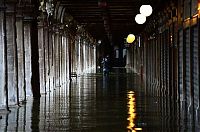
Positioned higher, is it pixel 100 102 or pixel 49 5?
pixel 49 5

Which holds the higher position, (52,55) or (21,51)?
(52,55)

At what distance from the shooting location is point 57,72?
117 ft

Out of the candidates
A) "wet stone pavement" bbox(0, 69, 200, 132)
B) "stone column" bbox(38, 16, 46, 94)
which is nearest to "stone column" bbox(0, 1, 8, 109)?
"wet stone pavement" bbox(0, 69, 200, 132)

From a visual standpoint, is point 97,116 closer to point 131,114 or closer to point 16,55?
point 131,114

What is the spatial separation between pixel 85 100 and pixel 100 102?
1.14 m

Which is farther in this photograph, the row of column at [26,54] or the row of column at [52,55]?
the row of column at [52,55]

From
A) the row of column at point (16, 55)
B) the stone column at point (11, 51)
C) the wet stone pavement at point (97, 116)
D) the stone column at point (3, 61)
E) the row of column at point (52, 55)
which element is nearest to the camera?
the wet stone pavement at point (97, 116)

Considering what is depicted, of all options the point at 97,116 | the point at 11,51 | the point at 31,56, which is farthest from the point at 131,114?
the point at 31,56

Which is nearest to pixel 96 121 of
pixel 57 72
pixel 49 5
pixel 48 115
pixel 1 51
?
pixel 48 115

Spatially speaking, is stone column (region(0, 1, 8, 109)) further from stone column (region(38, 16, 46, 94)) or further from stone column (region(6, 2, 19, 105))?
stone column (region(38, 16, 46, 94))

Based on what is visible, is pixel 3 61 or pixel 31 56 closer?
pixel 3 61

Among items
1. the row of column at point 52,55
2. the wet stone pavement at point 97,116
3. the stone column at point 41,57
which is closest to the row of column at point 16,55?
the wet stone pavement at point 97,116

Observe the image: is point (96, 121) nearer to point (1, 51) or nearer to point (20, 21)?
point (1, 51)

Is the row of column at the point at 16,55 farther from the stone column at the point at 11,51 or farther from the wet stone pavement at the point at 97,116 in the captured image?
the wet stone pavement at the point at 97,116
